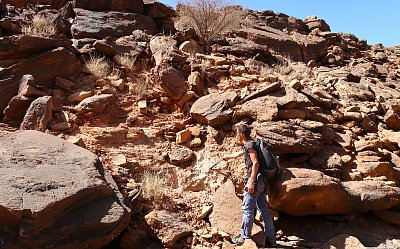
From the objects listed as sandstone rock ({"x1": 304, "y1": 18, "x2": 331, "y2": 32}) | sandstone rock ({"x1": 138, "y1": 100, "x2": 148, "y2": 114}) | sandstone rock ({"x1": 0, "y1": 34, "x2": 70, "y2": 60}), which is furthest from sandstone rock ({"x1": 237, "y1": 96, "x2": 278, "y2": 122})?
sandstone rock ({"x1": 304, "y1": 18, "x2": 331, "y2": 32})

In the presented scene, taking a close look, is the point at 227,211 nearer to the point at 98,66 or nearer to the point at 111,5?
the point at 98,66

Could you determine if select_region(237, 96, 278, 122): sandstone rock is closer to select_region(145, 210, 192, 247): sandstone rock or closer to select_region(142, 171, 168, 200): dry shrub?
select_region(142, 171, 168, 200): dry shrub

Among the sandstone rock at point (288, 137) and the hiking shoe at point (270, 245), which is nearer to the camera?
the hiking shoe at point (270, 245)

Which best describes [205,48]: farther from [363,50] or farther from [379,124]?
[363,50]

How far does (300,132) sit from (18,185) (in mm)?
5130

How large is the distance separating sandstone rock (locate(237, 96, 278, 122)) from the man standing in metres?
2.22

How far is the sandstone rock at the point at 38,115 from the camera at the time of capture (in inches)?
253

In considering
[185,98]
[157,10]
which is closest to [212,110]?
[185,98]

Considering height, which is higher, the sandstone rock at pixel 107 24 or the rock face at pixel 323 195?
the sandstone rock at pixel 107 24

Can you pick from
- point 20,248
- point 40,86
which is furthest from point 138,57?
point 20,248

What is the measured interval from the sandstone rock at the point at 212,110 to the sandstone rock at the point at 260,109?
0.36 metres

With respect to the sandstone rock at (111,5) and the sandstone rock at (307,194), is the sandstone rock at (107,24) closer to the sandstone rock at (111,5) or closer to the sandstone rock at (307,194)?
the sandstone rock at (111,5)

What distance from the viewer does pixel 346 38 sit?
19484mm

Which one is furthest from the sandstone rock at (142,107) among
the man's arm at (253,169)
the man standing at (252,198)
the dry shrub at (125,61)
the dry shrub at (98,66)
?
the man's arm at (253,169)
